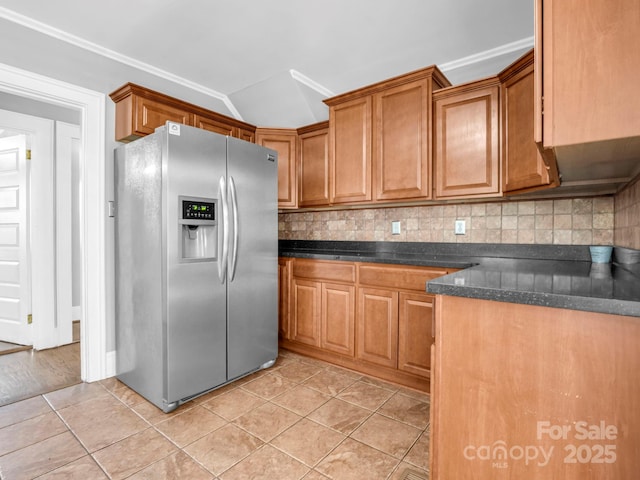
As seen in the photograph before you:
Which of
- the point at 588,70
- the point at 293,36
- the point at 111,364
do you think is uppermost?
the point at 293,36

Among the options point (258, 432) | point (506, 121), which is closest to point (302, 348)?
point (258, 432)

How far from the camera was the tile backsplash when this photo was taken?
6.86 ft

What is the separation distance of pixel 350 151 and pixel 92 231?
6.92 ft

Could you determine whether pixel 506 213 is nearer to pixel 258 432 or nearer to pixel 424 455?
pixel 424 455

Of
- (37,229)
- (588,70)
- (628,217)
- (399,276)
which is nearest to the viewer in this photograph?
(588,70)

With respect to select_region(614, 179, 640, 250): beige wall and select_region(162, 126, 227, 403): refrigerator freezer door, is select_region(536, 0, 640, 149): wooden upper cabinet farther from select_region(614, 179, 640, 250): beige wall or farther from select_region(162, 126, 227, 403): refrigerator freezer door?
select_region(162, 126, 227, 403): refrigerator freezer door

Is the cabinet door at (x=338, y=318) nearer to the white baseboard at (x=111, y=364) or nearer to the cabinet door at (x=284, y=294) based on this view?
the cabinet door at (x=284, y=294)

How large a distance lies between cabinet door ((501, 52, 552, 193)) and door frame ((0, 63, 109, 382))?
2888 millimetres

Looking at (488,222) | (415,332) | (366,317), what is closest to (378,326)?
(366,317)

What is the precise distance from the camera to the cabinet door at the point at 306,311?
2.78m

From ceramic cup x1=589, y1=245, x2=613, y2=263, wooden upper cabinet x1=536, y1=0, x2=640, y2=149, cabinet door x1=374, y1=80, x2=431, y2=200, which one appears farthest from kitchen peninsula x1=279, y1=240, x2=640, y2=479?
cabinet door x1=374, y1=80, x2=431, y2=200

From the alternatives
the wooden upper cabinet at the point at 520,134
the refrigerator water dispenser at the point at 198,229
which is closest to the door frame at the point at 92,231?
the refrigerator water dispenser at the point at 198,229

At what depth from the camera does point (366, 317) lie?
2494 millimetres

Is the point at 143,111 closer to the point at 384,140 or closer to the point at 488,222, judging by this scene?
the point at 384,140
